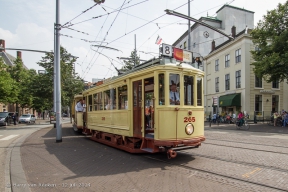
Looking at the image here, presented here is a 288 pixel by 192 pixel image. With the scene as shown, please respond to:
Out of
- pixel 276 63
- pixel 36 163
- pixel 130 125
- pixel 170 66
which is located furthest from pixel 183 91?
pixel 276 63

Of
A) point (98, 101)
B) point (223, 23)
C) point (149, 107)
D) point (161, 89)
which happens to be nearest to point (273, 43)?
point (223, 23)

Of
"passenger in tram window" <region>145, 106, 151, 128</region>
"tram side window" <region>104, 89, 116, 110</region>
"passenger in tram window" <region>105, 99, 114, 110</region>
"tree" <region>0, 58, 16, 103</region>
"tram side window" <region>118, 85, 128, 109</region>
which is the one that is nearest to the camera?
"passenger in tram window" <region>145, 106, 151, 128</region>

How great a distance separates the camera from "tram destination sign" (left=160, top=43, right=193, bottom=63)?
6987 millimetres

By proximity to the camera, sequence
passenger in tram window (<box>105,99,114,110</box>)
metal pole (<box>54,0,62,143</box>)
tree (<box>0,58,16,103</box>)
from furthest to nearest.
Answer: tree (<box>0,58,16,103</box>), metal pole (<box>54,0,62,143</box>), passenger in tram window (<box>105,99,114,110</box>)

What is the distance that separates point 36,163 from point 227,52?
2948 cm

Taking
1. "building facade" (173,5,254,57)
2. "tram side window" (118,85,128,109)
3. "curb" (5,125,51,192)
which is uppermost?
"building facade" (173,5,254,57)

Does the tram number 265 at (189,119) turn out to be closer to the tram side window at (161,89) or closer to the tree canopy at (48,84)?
the tram side window at (161,89)

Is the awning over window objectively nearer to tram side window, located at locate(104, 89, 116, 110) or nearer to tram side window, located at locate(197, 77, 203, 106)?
tram side window, located at locate(104, 89, 116, 110)

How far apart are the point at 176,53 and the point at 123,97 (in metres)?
2.56

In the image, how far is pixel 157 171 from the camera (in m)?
5.98

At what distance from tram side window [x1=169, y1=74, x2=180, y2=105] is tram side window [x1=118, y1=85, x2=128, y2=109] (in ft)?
6.46

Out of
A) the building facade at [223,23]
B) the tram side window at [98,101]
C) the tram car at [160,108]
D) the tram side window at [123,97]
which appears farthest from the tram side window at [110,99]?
the building facade at [223,23]

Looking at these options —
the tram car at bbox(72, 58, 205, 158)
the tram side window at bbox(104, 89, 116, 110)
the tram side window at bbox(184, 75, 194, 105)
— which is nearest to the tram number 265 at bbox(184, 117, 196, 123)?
the tram car at bbox(72, 58, 205, 158)

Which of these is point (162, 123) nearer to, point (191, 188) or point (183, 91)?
point (183, 91)
